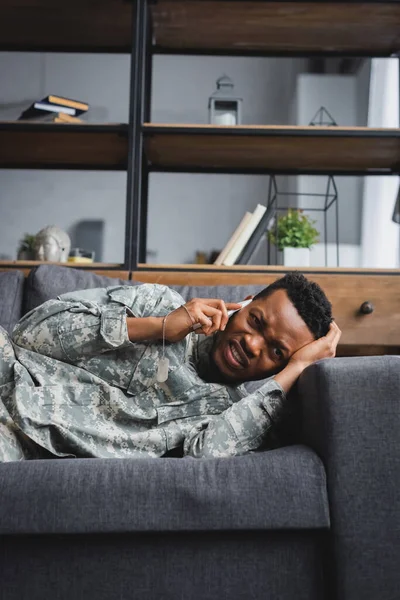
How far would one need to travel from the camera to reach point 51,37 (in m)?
2.72

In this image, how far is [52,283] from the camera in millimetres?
1781

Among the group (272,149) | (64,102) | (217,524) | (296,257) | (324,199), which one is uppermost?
(64,102)

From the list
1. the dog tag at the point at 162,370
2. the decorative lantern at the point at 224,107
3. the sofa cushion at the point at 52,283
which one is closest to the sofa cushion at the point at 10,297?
the sofa cushion at the point at 52,283

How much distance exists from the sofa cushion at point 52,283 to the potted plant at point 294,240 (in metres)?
0.76

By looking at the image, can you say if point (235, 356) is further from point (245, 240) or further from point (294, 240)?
point (294, 240)

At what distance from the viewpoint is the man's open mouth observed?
135cm

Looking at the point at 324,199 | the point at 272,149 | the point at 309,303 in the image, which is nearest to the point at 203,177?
the point at 272,149

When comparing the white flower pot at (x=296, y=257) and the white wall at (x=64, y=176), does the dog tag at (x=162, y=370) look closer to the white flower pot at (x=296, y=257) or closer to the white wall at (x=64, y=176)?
the white flower pot at (x=296, y=257)

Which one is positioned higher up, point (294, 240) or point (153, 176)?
point (153, 176)

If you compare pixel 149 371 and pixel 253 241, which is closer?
pixel 149 371

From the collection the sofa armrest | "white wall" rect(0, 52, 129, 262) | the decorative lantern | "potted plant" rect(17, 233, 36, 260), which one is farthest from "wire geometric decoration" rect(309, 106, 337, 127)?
the sofa armrest

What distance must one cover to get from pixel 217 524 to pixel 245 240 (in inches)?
53.9

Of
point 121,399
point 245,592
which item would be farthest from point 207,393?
point 245,592

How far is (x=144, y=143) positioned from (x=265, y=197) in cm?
57
